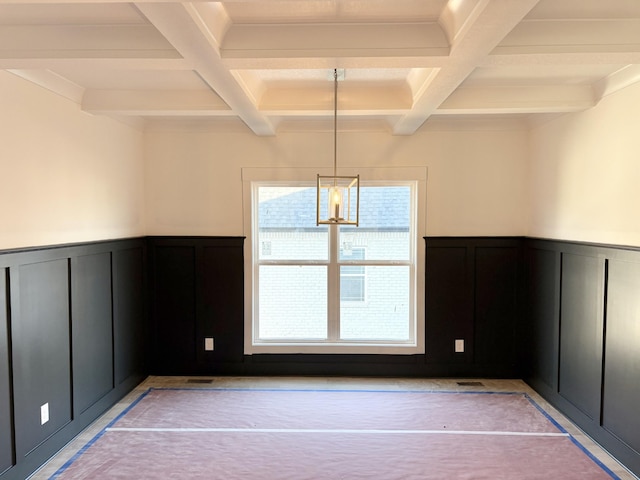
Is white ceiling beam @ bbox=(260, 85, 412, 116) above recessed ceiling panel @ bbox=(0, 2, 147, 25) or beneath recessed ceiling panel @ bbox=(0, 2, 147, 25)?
beneath

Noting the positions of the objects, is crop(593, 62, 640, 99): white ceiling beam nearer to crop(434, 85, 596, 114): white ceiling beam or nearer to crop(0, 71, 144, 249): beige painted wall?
crop(434, 85, 596, 114): white ceiling beam

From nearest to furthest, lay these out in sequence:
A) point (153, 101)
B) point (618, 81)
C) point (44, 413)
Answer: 1. point (44, 413)
2. point (618, 81)
3. point (153, 101)

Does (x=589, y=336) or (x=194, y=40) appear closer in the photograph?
(x=194, y=40)

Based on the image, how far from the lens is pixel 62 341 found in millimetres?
2869

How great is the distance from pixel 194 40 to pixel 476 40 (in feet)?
4.42

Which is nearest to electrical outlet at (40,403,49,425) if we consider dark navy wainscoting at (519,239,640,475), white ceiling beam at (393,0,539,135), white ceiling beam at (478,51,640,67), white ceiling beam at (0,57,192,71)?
white ceiling beam at (0,57,192,71)

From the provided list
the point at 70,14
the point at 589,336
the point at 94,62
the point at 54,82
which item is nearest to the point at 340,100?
the point at 94,62

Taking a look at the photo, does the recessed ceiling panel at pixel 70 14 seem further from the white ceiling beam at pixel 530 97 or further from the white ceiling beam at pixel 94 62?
the white ceiling beam at pixel 530 97

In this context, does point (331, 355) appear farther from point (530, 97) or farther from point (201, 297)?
point (530, 97)

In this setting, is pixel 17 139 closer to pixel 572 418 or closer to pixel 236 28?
pixel 236 28

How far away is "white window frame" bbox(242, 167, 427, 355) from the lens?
408 cm

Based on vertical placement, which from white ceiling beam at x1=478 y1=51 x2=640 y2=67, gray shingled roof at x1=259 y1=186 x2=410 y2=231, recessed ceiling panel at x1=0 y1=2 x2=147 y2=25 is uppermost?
recessed ceiling panel at x1=0 y1=2 x2=147 y2=25

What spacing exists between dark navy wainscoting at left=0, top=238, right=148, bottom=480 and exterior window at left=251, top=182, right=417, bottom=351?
4.06 feet

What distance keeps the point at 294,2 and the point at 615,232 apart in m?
2.67
